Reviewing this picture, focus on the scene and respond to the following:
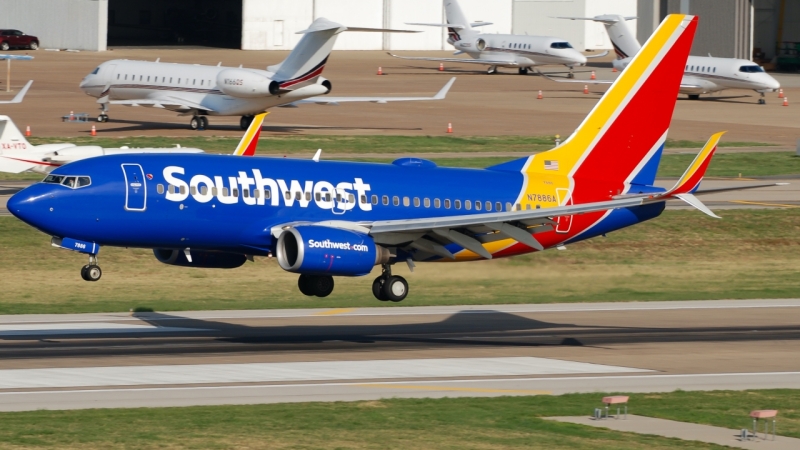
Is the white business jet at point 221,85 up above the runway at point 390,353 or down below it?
above

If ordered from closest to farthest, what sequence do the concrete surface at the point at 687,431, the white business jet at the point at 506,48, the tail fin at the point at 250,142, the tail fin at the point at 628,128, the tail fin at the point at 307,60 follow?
the concrete surface at the point at 687,431, the tail fin at the point at 628,128, the tail fin at the point at 250,142, the tail fin at the point at 307,60, the white business jet at the point at 506,48

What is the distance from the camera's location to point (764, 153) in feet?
321

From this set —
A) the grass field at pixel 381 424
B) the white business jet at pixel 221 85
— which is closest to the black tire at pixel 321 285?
the grass field at pixel 381 424

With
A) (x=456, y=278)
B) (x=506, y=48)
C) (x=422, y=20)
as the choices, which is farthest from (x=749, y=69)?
(x=456, y=278)

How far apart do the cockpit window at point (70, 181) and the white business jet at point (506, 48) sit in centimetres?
12058

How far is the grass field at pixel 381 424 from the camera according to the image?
29609 millimetres

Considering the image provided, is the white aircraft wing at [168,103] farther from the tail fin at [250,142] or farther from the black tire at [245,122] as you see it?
the tail fin at [250,142]

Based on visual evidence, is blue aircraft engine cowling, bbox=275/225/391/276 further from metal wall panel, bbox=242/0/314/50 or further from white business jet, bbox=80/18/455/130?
metal wall panel, bbox=242/0/314/50

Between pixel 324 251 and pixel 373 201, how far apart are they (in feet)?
13.2

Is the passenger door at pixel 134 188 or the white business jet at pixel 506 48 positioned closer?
the passenger door at pixel 134 188

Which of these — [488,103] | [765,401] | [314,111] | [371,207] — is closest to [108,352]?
[371,207]

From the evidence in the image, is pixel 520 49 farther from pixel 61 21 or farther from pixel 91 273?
pixel 91 273

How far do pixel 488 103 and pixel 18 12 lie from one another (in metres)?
79.0

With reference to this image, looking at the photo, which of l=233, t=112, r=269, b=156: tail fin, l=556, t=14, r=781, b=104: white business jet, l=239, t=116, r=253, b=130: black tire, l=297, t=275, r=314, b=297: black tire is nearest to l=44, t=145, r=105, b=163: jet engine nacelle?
l=233, t=112, r=269, b=156: tail fin
